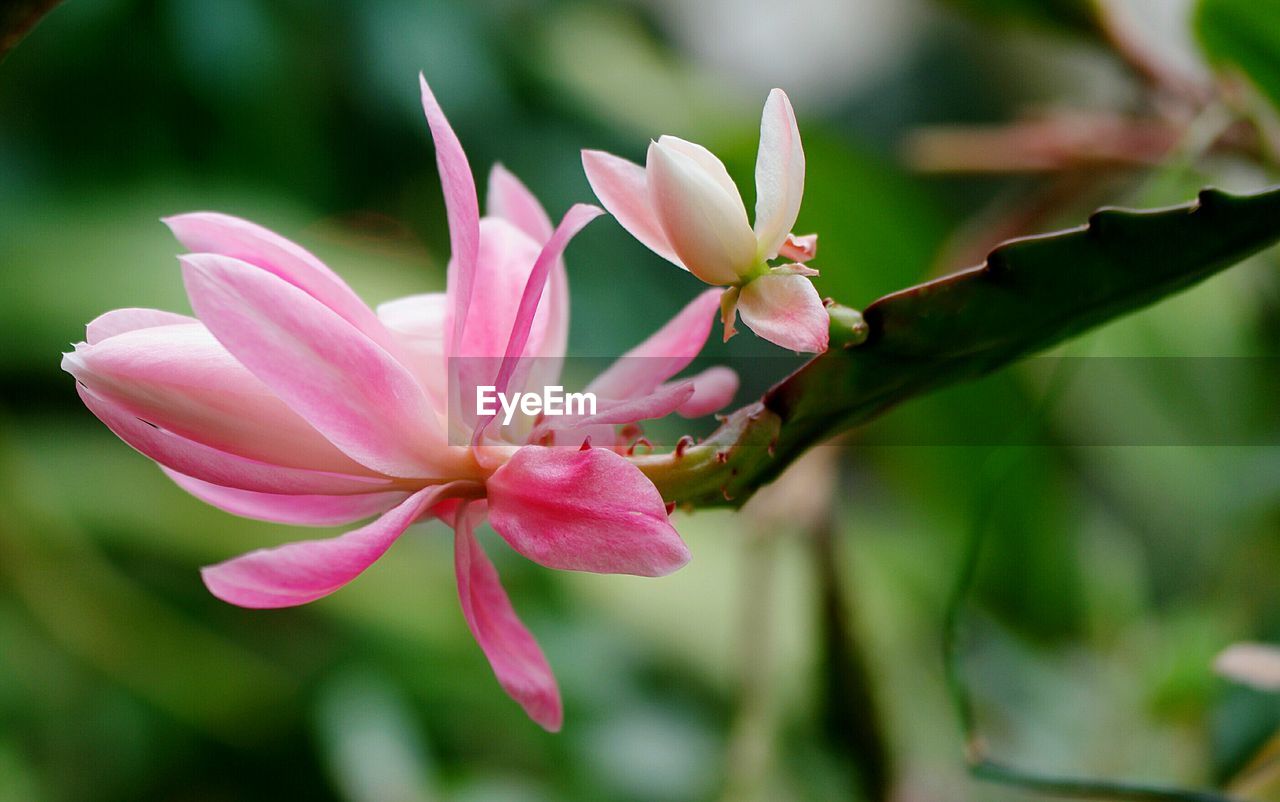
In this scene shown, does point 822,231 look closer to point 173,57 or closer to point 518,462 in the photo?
point 518,462

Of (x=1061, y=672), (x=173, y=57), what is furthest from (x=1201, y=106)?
(x=173, y=57)

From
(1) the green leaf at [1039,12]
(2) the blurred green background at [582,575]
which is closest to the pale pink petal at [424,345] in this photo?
(2) the blurred green background at [582,575]

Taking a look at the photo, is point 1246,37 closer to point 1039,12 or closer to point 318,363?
point 1039,12

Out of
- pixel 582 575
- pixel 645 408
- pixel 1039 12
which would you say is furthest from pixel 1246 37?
pixel 582 575

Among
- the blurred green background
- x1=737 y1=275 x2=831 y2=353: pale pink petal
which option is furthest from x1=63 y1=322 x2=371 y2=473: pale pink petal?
the blurred green background

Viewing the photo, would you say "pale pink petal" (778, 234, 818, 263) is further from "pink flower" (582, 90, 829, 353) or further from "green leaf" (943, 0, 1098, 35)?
"green leaf" (943, 0, 1098, 35)
